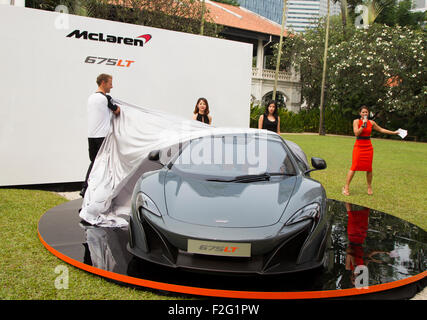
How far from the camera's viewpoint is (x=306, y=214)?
333 centimetres

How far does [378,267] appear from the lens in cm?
375

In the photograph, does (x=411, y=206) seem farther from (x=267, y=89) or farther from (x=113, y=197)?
(x=267, y=89)

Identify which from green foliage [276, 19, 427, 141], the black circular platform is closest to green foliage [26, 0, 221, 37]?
green foliage [276, 19, 427, 141]

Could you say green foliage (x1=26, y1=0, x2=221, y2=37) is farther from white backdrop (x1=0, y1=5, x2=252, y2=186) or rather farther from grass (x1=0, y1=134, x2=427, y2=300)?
grass (x1=0, y1=134, x2=427, y2=300)

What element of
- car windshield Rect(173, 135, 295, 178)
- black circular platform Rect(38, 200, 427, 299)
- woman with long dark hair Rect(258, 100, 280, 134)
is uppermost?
woman with long dark hair Rect(258, 100, 280, 134)

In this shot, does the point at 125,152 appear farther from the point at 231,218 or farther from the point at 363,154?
the point at 363,154

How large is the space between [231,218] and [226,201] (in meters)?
0.27

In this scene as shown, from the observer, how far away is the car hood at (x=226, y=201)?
3.24m

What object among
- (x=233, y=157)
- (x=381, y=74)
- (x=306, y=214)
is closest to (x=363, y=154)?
(x=233, y=157)

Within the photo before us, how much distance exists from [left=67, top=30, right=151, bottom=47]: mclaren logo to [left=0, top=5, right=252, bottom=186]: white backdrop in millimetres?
42

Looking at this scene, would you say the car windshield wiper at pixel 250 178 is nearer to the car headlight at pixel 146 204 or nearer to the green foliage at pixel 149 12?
the car headlight at pixel 146 204

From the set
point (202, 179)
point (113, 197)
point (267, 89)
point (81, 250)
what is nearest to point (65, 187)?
point (113, 197)

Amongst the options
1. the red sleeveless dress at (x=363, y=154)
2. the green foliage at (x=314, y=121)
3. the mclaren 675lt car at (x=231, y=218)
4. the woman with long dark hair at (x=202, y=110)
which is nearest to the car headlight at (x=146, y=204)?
the mclaren 675lt car at (x=231, y=218)

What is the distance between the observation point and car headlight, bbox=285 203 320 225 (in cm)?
327
